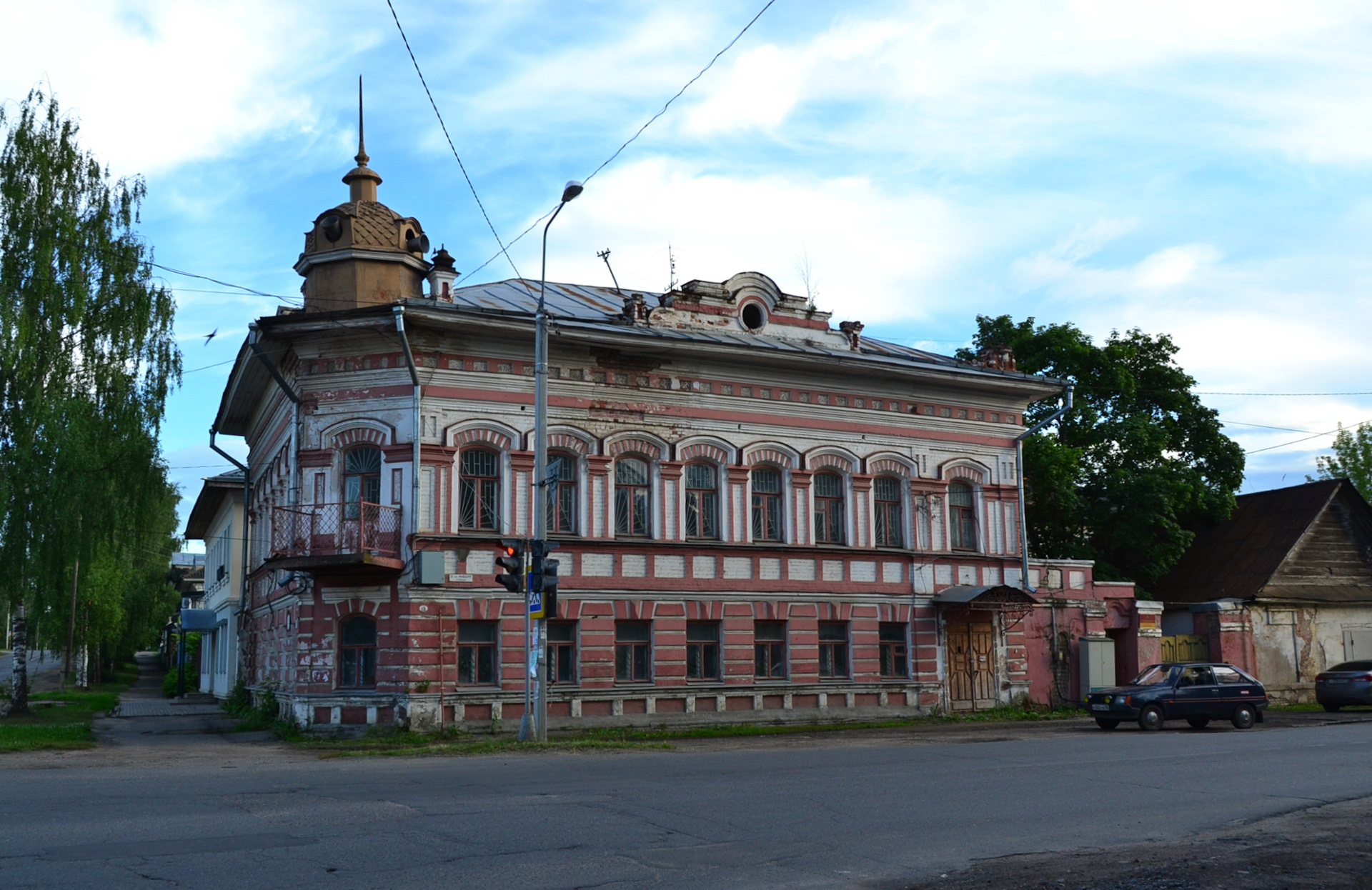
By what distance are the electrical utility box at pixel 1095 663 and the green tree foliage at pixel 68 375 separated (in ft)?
70.1

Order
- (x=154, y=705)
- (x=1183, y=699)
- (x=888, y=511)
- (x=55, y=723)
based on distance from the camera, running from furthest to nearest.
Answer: (x=154, y=705)
(x=888, y=511)
(x=55, y=723)
(x=1183, y=699)

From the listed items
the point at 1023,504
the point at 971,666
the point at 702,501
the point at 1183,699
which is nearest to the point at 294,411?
the point at 702,501

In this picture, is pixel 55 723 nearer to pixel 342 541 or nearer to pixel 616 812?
pixel 342 541

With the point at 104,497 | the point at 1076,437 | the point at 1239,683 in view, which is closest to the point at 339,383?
the point at 104,497

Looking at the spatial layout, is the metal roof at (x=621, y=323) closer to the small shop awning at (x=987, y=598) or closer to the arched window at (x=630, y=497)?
the arched window at (x=630, y=497)

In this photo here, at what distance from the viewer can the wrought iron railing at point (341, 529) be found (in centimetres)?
2148

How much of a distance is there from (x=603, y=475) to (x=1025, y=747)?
9412 mm

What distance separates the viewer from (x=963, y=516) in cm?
2744

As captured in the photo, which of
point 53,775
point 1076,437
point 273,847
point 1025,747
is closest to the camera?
point 273,847

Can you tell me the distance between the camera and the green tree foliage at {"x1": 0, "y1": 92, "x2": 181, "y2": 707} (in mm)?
24203

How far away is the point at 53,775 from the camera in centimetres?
1383

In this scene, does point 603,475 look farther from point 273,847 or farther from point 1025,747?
point 273,847

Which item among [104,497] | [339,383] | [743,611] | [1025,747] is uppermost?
[339,383]

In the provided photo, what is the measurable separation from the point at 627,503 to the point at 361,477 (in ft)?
16.8
